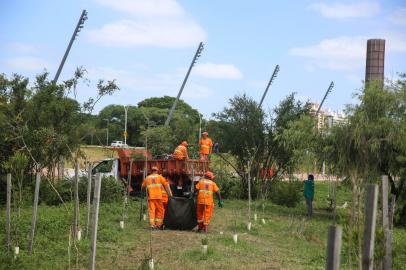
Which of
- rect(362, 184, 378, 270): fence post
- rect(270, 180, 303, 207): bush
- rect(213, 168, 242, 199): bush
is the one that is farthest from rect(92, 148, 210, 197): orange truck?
rect(362, 184, 378, 270): fence post

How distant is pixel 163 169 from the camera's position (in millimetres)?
21500

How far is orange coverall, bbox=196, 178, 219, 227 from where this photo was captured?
47.3 ft

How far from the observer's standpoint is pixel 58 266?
985 cm

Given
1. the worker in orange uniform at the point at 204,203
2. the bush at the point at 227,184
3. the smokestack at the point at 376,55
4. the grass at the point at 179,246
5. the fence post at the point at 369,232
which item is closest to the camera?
the fence post at the point at 369,232

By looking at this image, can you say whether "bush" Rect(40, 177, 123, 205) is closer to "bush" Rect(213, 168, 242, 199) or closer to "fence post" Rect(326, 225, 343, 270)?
"bush" Rect(213, 168, 242, 199)

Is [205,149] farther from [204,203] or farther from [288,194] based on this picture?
[204,203]

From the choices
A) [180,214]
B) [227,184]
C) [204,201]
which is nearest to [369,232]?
[204,201]

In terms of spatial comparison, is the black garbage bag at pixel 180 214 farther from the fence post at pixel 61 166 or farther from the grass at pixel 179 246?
the fence post at pixel 61 166

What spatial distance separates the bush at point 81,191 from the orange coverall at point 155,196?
5422mm

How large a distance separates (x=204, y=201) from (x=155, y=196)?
126 cm

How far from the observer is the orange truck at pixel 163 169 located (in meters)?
21.2

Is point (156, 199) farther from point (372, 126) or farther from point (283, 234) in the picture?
point (372, 126)

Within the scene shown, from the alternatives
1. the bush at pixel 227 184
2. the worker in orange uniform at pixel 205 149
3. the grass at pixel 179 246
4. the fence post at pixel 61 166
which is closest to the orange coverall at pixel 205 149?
the worker in orange uniform at pixel 205 149

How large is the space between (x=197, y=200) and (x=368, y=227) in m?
9.38
